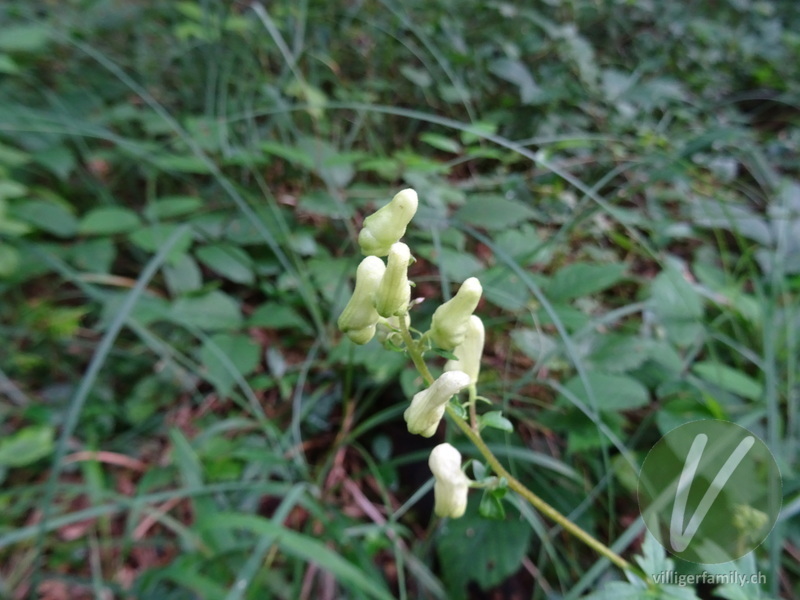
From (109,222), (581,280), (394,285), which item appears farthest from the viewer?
(109,222)

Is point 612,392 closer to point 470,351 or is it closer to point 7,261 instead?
point 470,351

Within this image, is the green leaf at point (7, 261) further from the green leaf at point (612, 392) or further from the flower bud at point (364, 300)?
the green leaf at point (612, 392)

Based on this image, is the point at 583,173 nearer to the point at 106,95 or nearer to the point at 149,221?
the point at 149,221

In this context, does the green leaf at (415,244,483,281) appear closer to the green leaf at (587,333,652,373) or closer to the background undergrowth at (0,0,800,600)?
the background undergrowth at (0,0,800,600)

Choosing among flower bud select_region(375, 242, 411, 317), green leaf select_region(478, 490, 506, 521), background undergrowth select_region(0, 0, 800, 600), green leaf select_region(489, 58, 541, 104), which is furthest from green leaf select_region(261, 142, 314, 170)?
green leaf select_region(478, 490, 506, 521)

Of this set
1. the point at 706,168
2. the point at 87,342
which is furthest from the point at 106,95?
the point at 706,168

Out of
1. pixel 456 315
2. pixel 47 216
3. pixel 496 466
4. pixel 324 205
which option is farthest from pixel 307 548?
pixel 47 216

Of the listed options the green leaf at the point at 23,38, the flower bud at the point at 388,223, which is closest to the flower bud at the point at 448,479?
the flower bud at the point at 388,223
